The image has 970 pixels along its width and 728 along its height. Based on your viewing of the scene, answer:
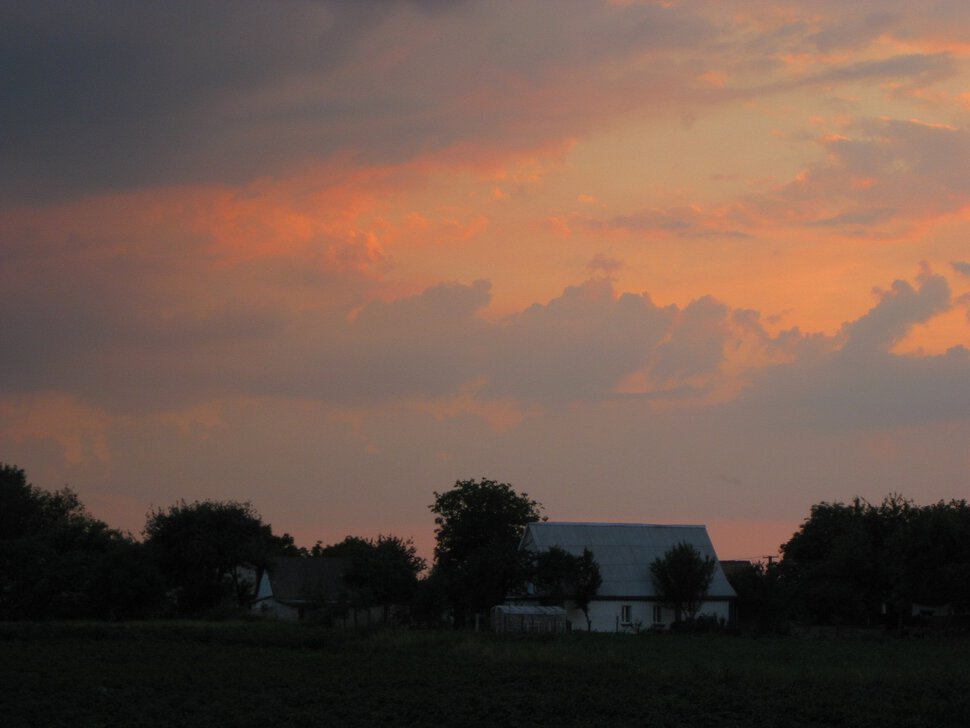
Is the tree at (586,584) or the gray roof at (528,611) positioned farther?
the tree at (586,584)

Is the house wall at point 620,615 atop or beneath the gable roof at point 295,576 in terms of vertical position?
beneath

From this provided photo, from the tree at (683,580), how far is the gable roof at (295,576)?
2603 centimetres

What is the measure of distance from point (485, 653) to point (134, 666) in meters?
11.1

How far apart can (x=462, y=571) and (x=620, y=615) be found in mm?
9327

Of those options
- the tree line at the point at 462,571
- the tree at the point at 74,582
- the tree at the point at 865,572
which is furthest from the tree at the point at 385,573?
the tree at the point at 865,572

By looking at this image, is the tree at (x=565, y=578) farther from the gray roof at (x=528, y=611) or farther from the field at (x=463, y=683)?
the field at (x=463, y=683)

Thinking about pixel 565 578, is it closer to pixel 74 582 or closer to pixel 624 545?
pixel 624 545

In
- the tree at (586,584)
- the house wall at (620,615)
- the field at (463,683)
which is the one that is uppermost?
the tree at (586,584)

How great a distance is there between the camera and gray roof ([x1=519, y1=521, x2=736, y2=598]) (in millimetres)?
66812

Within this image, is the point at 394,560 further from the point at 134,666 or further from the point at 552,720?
the point at 552,720

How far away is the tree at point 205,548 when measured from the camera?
2625 inches

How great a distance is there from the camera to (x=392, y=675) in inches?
1241

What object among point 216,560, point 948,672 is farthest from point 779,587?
point 948,672

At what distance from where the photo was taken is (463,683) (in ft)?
97.0
